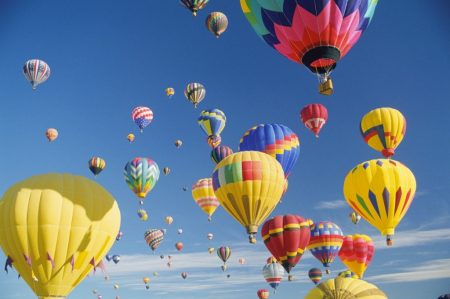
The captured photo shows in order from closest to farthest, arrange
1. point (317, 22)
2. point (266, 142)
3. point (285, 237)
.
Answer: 1. point (317, 22)
2. point (285, 237)
3. point (266, 142)

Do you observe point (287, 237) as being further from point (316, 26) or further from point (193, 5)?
point (193, 5)

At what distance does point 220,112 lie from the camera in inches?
1357

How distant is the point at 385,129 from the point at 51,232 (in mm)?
19326

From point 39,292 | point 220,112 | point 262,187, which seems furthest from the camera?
point 220,112

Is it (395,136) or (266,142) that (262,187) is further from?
(395,136)

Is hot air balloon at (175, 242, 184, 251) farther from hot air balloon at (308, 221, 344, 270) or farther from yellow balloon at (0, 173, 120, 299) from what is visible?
yellow balloon at (0, 173, 120, 299)

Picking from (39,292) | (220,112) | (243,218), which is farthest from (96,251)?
(220,112)

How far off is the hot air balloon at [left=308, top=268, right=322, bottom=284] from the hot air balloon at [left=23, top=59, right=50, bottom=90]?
86.7 ft

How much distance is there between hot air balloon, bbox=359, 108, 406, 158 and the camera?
25422mm

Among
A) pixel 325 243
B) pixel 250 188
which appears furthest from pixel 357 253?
pixel 250 188

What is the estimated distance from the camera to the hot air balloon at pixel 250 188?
19625 millimetres

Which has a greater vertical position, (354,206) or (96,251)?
(354,206)

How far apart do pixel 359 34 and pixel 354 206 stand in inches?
417

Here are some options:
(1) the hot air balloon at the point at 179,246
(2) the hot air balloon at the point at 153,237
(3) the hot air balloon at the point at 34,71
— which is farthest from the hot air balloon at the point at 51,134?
(1) the hot air balloon at the point at 179,246
